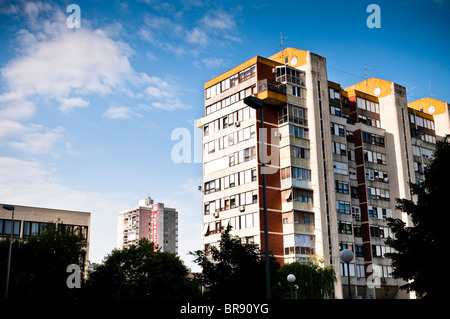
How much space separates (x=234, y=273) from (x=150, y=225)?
141 m

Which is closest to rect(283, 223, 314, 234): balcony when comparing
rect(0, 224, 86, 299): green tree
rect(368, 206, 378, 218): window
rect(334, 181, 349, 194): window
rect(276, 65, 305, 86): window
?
rect(334, 181, 349, 194): window

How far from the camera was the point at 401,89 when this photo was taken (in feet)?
239

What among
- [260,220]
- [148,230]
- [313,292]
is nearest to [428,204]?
[313,292]

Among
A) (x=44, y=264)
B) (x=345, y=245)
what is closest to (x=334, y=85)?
(x=345, y=245)

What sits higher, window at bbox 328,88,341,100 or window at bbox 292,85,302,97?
window at bbox 328,88,341,100

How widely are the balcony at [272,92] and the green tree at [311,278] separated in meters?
18.4

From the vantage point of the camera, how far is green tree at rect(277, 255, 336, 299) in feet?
161

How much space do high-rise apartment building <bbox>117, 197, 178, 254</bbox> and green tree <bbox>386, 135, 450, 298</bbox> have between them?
436ft

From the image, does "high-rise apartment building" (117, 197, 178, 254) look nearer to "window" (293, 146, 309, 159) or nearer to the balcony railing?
"window" (293, 146, 309, 159)

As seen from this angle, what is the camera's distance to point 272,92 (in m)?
57.7

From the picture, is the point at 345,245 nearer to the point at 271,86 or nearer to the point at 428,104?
the point at 271,86
